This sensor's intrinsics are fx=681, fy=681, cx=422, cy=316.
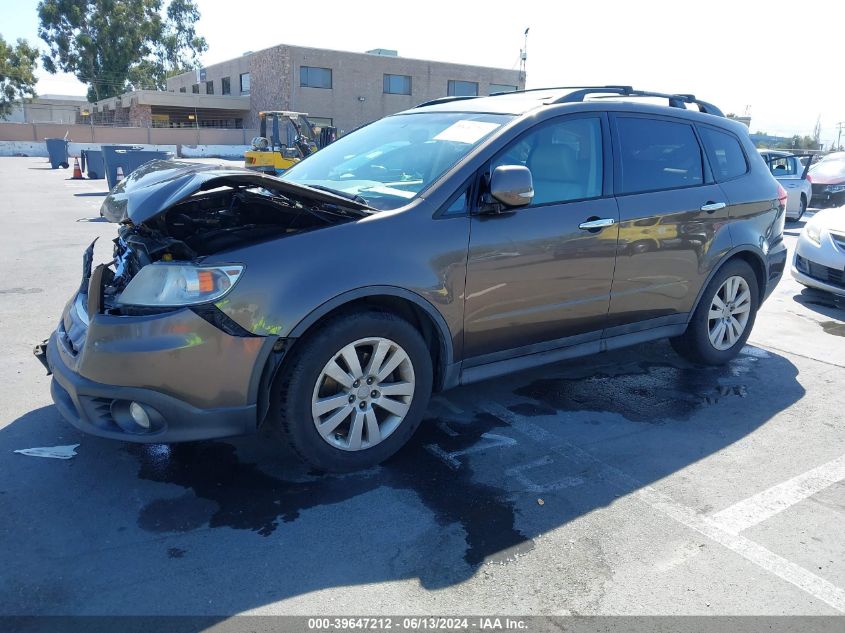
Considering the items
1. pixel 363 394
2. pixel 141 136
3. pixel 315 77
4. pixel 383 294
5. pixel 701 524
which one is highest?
pixel 315 77

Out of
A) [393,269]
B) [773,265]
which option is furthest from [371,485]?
[773,265]

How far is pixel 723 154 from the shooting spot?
509 centimetres

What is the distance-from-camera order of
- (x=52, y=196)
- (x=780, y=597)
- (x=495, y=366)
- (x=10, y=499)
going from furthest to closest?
(x=52, y=196) < (x=495, y=366) < (x=10, y=499) < (x=780, y=597)

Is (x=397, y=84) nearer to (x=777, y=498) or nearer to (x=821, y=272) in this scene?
(x=821, y=272)

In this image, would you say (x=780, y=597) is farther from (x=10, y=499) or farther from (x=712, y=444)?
(x=10, y=499)

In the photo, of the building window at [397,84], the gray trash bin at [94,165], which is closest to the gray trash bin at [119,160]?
the gray trash bin at [94,165]

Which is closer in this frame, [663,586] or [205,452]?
[663,586]

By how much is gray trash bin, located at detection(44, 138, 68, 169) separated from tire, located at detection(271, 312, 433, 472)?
30.7 metres

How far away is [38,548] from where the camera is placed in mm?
2799

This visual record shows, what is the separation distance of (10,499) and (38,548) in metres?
0.49

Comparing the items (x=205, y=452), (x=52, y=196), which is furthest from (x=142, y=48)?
(x=205, y=452)

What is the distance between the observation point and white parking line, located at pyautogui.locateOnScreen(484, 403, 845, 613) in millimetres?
2731

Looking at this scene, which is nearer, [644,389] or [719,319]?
[644,389]

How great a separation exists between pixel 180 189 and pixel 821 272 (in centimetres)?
688
